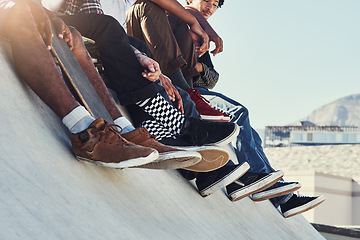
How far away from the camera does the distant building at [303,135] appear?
48719 millimetres

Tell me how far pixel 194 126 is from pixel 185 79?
1059 mm

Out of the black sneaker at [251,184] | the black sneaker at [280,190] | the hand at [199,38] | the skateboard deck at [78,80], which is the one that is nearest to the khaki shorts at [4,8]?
the skateboard deck at [78,80]

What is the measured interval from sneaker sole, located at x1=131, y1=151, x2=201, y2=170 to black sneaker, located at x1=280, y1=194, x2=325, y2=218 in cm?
183

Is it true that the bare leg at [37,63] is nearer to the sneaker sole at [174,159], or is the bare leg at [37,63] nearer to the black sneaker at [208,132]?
the sneaker sole at [174,159]

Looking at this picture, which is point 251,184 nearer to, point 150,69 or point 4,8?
point 150,69

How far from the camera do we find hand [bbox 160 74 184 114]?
103 inches

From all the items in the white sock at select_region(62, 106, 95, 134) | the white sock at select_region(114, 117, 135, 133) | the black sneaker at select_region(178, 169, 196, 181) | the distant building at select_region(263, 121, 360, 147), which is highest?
the white sock at select_region(62, 106, 95, 134)

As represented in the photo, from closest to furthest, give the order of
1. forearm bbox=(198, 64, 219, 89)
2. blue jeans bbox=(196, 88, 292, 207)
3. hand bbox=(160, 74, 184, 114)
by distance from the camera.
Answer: hand bbox=(160, 74, 184, 114) → blue jeans bbox=(196, 88, 292, 207) → forearm bbox=(198, 64, 219, 89)

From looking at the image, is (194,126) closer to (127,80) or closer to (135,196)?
(127,80)

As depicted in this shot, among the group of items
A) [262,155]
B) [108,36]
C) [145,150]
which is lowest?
[262,155]

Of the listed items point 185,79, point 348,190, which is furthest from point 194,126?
point 348,190

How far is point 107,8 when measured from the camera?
4.02 meters

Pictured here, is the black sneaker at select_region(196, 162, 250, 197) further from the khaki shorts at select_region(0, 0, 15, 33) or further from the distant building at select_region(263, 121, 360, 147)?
the distant building at select_region(263, 121, 360, 147)

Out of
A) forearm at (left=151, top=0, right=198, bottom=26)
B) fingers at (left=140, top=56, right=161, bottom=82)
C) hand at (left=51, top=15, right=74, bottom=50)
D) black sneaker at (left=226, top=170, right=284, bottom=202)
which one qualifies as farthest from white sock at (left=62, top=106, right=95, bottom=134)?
forearm at (left=151, top=0, right=198, bottom=26)
